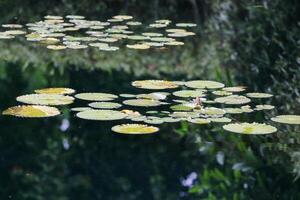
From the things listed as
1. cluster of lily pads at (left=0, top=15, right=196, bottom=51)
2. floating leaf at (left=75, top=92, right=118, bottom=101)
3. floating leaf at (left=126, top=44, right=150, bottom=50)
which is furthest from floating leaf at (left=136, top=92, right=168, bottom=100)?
floating leaf at (left=126, top=44, right=150, bottom=50)

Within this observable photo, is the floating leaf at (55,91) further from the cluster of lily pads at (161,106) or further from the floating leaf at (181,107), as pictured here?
the floating leaf at (181,107)

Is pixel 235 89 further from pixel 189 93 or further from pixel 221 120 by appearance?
pixel 221 120

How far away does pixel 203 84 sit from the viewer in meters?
3.96

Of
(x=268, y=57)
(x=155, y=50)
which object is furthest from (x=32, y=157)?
(x=155, y=50)

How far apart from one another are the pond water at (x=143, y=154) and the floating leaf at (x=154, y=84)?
0.06 ft

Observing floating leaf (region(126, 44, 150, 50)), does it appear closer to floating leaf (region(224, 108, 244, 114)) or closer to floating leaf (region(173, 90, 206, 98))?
floating leaf (region(173, 90, 206, 98))

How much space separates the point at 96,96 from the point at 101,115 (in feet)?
1.21

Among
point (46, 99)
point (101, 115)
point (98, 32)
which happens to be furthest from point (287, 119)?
point (98, 32)

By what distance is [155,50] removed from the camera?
5.10m

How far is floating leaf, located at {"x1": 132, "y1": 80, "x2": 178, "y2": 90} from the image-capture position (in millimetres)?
3875

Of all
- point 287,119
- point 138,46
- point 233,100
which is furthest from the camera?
point 138,46

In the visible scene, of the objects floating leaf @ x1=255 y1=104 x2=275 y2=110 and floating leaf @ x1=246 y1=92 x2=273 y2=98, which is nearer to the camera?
floating leaf @ x1=255 y1=104 x2=275 y2=110

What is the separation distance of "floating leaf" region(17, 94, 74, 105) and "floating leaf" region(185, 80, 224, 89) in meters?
0.75

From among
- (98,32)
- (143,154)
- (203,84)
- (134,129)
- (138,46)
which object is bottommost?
(143,154)
